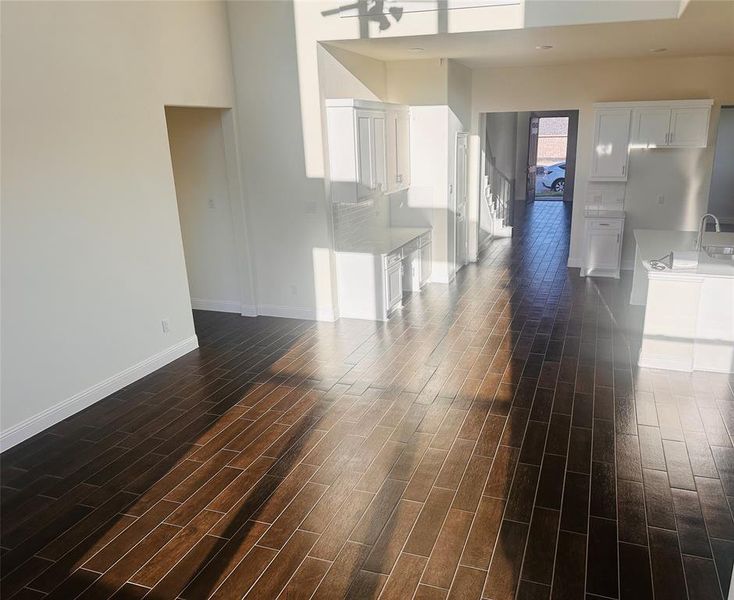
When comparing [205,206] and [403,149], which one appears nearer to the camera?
[205,206]

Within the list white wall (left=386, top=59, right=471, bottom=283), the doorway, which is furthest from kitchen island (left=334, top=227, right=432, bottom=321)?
the doorway

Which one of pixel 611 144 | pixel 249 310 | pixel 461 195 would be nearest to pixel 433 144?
pixel 461 195

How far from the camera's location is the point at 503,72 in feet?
29.2

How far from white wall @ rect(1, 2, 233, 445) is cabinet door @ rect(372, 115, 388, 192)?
197 cm

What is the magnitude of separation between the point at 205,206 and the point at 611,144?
5.66m

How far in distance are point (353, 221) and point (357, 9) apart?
96.1 inches

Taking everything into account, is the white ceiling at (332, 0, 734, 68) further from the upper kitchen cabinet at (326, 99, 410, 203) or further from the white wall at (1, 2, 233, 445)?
the white wall at (1, 2, 233, 445)

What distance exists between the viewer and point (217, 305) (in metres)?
7.52

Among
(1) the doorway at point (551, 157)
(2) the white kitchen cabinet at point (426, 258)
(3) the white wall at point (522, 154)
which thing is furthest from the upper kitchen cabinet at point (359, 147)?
(1) the doorway at point (551, 157)

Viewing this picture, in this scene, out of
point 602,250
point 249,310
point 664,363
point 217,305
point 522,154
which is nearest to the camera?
point 664,363

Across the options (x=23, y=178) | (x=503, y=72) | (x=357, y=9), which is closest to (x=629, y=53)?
(x=503, y=72)

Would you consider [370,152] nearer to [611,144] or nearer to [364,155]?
[364,155]

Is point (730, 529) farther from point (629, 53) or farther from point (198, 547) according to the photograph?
point (629, 53)

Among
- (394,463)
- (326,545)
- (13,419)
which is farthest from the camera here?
(13,419)
